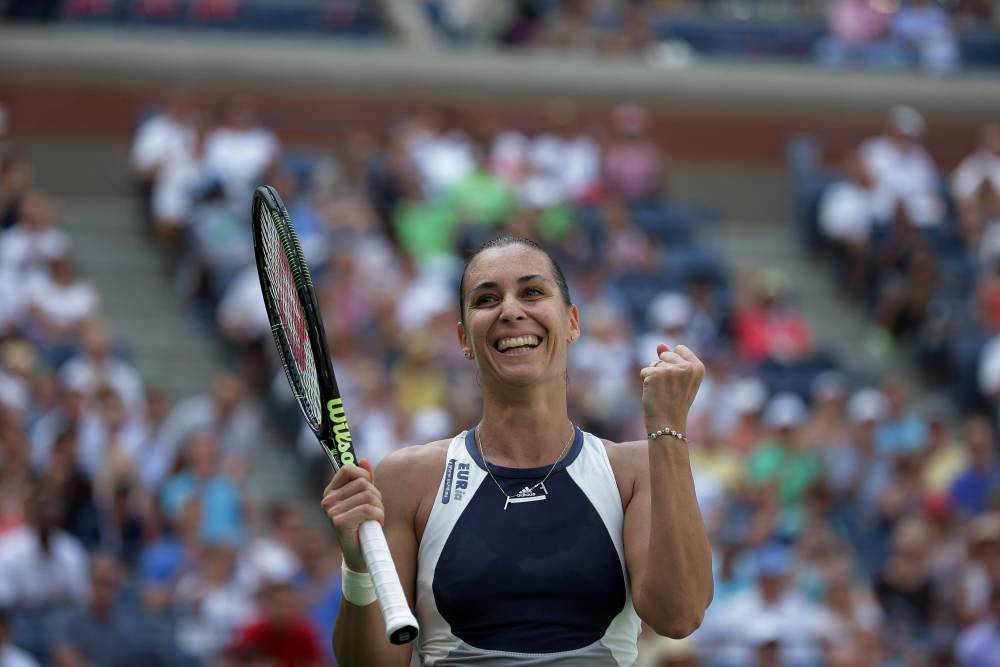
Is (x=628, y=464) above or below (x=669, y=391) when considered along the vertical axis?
below

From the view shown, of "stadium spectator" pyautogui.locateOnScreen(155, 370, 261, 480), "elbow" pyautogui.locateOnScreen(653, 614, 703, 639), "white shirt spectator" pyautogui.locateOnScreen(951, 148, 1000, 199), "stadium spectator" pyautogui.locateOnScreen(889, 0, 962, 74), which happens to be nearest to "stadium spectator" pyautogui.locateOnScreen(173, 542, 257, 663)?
"stadium spectator" pyautogui.locateOnScreen(155, 370, 261, 480)

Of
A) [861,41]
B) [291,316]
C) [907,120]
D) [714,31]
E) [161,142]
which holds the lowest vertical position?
[291,316]

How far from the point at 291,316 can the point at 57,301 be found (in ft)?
25.9

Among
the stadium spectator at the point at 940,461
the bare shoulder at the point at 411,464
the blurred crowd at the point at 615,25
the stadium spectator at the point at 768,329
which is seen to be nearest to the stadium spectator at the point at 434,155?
the stadium spectator at the point at 768,329

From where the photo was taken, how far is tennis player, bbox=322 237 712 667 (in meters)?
3.69

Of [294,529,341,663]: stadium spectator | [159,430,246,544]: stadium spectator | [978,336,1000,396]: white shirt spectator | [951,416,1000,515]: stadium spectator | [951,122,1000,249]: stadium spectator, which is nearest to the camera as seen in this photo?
[294,529,341,663]: stadium spectator

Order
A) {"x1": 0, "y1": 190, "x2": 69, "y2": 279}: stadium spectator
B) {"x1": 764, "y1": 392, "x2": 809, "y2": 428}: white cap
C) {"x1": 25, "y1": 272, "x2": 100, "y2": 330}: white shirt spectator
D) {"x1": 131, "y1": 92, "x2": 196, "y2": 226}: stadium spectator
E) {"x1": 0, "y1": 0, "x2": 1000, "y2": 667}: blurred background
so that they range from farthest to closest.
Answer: {"x1": 131, "y1": 92, "x2": 196, "y2": 226}: stadium spectator < {"x1": 0, "y1": 190, "x2": 69, "y2": 279}: stadium spectator < {"x1": 25, "y1": 272, "x2": 100, "y2": 330}: white shirt spectator < {"x1": 764, "y1": 392, "x2": 809, "y2": 428}: white cap < {"x1": 0, "y1": 0, "x2": 1000, "y2": 667}: blurred background

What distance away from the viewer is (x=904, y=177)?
15.1 m

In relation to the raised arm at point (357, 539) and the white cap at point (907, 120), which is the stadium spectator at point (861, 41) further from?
the raised arm at point (357, 539)

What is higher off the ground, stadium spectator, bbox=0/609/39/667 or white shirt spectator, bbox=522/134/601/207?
white shirt spectator, bbox=522/134/601/207

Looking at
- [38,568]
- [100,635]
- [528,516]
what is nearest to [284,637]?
[100,635]

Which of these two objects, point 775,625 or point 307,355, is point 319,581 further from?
point 307,355

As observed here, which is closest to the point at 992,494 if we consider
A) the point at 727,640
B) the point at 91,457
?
the point at 727,640

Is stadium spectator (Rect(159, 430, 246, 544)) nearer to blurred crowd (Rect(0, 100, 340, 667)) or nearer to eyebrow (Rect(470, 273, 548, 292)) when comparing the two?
blurred crowd (Rect(0, 100, 340, 667))
